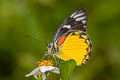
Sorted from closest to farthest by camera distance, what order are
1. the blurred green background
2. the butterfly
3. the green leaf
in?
1. the green leaf
2. the butterfly
3. the blurred green background

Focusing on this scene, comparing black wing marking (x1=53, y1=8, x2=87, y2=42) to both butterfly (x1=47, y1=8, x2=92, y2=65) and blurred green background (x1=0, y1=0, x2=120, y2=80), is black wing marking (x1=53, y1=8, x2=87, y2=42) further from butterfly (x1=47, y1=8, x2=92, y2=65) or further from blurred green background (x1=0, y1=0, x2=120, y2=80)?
blurred green background (x1=0, y1=0, x2=120, y2=80)

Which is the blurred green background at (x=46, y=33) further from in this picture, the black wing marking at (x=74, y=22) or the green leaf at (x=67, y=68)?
the green leaf at (x=67, y=68)

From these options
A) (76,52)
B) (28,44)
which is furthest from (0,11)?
(76,52)

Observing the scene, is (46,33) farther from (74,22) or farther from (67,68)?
(67,68)

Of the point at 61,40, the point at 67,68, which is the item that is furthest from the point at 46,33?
the point at 67,68

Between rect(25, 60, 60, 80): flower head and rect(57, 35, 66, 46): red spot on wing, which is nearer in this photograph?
rect(25, 60, 60, 80): flower head

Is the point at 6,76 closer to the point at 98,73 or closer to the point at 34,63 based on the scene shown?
the point at 34,63

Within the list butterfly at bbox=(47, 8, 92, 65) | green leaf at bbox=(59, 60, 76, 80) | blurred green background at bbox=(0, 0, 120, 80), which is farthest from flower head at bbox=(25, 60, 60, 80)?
blurred green background at bbox=(0, 0, 120, 80)

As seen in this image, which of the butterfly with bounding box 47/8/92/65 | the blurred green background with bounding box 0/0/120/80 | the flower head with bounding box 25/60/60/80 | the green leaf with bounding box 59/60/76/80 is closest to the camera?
the green leaf with bounding box 59/60/76/80
